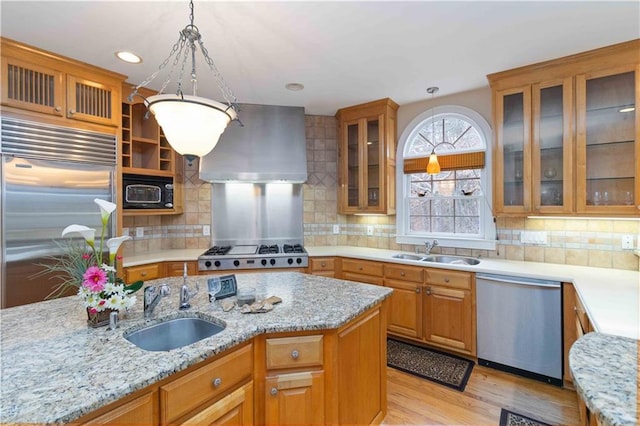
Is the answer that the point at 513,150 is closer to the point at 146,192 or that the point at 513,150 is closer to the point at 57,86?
the point at 146,192

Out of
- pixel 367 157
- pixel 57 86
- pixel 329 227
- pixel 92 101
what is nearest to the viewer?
pixel 57 86

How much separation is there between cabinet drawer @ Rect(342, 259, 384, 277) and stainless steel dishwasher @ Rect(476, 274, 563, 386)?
37.3 inches

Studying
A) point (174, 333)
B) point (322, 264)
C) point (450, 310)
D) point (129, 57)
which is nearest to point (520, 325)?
point (450, 310)

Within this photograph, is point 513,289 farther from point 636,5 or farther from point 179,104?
point 179,104

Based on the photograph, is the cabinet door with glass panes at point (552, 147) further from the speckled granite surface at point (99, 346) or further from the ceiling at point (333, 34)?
the speckled granite surface at point (99, 346)

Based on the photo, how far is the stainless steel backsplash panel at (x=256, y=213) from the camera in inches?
149

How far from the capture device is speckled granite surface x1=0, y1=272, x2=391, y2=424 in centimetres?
81

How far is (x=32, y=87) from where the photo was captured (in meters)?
2.30

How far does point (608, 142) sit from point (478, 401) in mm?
2234

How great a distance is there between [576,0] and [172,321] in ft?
9.48

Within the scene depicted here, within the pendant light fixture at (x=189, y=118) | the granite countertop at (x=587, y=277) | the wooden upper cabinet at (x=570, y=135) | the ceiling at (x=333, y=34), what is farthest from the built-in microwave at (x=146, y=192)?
the wooden upper cabinet at (x=570, y=135)

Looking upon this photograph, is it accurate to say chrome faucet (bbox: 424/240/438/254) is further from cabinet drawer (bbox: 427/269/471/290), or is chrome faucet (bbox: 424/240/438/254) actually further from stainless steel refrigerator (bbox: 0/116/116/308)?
stainless steel refrigerator (bbox: 0/116/116/308)

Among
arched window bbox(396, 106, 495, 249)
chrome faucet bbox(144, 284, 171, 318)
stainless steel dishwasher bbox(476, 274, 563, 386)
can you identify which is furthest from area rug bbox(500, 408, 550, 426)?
chrome faucet bbox(144, 284, 171, 318)

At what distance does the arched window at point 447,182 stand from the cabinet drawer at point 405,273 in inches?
23.3
